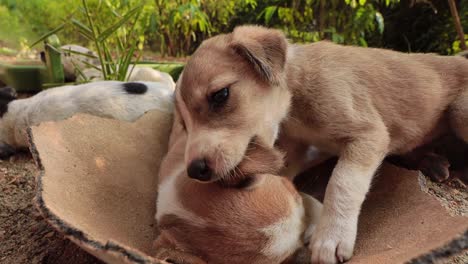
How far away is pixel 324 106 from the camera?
1.80m

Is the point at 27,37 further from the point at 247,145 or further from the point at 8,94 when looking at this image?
the point at 247,145

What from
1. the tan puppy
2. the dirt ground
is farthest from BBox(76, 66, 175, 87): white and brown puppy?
the tan puppy

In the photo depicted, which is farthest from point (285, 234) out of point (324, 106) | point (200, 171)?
point (324, 106)

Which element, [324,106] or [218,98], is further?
[324,106]

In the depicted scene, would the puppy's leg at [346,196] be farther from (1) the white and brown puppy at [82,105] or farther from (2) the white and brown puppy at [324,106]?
(1) the white and brown puppy at [82,105]

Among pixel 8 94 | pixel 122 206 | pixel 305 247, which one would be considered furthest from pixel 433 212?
pixel 8 94

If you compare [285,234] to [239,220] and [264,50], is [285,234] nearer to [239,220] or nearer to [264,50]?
[239,220]

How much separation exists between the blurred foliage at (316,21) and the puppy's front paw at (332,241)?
4.14 metres

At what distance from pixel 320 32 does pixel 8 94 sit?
4.38m

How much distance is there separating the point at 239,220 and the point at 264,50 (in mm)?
715

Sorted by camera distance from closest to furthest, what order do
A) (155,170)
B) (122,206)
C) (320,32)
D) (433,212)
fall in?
(433,212) < (122,206) < (155,170) < (320,32)

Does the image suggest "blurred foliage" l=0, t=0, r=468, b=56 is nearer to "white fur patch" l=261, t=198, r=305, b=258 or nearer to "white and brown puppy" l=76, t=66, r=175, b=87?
"white and brown puppy" l=76, t=66, r=175, b=87

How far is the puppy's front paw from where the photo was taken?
144 centimetres

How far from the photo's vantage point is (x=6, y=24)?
4.66 m
